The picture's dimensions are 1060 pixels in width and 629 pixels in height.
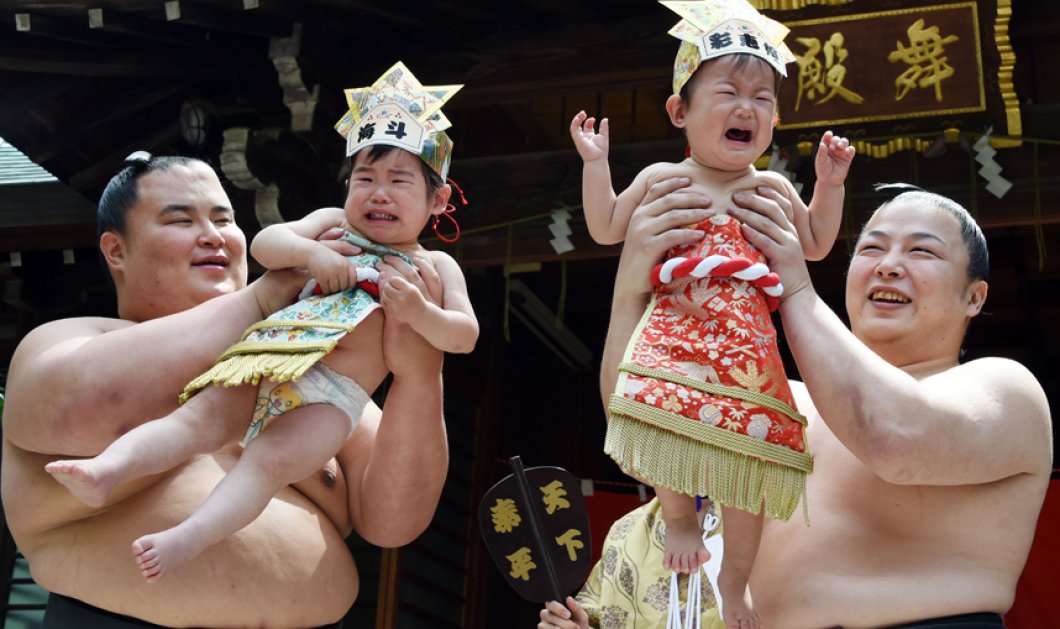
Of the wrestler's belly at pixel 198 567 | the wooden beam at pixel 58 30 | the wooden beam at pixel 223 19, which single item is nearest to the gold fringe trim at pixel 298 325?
the wrestler's belly at pixel 198 567

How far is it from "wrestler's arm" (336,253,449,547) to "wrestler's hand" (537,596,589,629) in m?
0.36

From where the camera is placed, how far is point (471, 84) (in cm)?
541

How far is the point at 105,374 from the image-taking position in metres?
2.66

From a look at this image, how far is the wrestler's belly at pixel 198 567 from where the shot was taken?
105 inches

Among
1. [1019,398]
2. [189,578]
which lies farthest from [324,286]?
[1019,398]

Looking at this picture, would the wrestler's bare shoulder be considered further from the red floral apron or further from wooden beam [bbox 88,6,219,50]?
wooden beam [bbox 88,6,219,50]

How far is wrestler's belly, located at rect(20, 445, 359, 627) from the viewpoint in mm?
2660

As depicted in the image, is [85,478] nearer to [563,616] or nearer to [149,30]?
[563,616]

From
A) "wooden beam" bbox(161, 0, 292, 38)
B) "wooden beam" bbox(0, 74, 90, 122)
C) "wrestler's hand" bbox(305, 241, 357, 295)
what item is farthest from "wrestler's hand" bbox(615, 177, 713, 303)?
"wooden beam" bbox(0, 74, 90, 122)

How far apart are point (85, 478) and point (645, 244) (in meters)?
1.14

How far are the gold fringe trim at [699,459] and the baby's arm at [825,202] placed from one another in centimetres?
50

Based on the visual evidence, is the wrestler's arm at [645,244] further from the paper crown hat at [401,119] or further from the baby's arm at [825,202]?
the paper crown hat at [401,119]

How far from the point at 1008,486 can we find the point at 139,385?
1.74 metres

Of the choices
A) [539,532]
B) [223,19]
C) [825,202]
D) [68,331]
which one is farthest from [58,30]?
[825,202]
